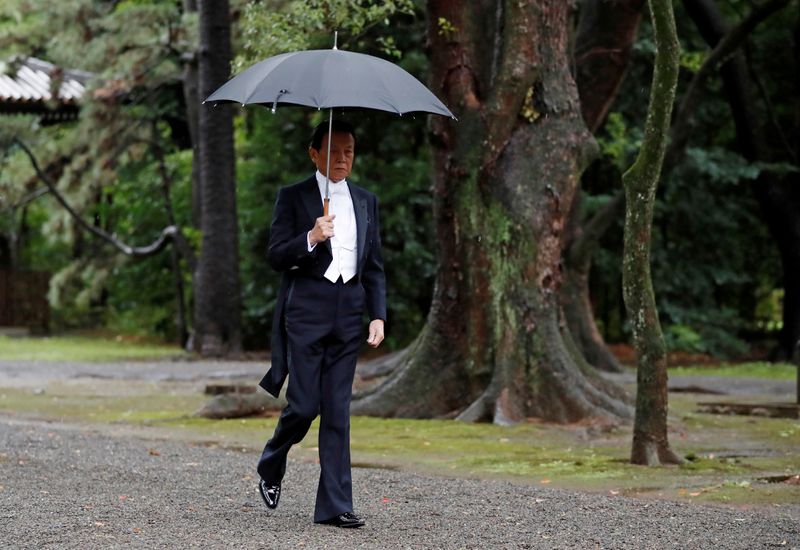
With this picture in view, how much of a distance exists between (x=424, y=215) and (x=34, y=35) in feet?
27.2

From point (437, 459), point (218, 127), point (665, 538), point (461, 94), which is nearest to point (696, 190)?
point (218, 127)

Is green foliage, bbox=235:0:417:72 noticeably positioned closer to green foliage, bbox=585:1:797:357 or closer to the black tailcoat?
the black tailcoat

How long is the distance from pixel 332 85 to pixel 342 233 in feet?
2.53

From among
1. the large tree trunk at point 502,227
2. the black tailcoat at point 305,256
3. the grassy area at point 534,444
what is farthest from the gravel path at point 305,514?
the large tree trunk at point 502,227

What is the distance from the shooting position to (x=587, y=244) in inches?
824

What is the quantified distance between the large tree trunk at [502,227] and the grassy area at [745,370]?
8776 millimetres

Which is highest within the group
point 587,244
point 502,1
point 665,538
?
point 502,1

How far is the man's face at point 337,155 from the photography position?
727 cm

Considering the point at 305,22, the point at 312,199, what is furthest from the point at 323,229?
the point at 305,22

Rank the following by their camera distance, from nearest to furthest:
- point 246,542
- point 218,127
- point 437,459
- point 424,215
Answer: point 246,542, point 437,459, point 218,127, point 424,215

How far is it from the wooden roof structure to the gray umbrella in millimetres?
22612

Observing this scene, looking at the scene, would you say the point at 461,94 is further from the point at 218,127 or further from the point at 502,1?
the point at 218,127

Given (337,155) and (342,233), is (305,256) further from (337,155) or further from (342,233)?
(337,155)

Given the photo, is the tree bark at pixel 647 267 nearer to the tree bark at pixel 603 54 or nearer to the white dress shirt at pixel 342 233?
the white dress shirt at pixel 342 233
